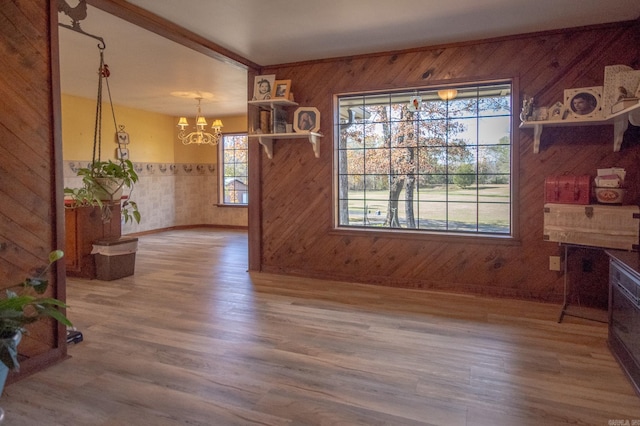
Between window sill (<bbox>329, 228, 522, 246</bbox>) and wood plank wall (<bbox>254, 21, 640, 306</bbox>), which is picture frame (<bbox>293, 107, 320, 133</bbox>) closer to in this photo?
wood plank wall (<bbox>254, 21, 640, 306</bbox>)

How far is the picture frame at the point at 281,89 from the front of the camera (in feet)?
14.8

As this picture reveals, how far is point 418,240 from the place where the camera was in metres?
4.25

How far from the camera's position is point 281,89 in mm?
4527

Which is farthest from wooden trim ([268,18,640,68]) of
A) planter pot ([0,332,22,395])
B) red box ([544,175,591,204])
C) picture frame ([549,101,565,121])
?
planter pot ([0,332,22,395])

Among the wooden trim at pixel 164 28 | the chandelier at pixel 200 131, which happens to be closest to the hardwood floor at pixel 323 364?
the wooden trim at pixel 164 28

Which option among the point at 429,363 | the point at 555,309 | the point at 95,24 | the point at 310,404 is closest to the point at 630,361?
the point at 429,363

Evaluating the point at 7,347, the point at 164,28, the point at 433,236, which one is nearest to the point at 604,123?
the point at 433,236

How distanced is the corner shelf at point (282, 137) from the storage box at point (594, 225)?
2.34 metres

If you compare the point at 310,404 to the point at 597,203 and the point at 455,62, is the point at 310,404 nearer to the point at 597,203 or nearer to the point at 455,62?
the point at 597,203

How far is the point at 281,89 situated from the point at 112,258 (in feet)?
8.84

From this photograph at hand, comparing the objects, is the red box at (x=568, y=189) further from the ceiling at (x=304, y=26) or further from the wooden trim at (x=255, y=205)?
the wooden trim at (x=255, y=205)

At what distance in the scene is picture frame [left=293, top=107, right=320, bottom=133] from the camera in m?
4.51

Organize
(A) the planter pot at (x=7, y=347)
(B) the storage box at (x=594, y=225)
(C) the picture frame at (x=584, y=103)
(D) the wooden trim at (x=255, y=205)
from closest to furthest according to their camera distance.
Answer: (A) the planter pot at (x=7, y=347), (B) the storage box at (x=594, y=225), (C) the picture frame at (x=584, y=103), (D) the wooden trim at (x=255, y=205)

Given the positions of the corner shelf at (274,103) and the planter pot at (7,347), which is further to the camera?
the corner shelf at (274,103)
